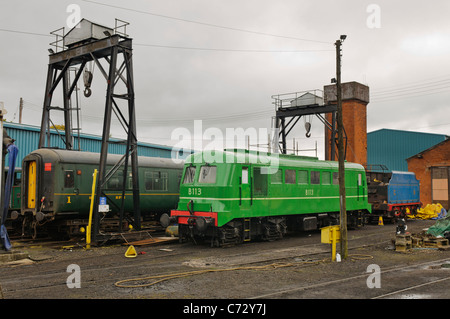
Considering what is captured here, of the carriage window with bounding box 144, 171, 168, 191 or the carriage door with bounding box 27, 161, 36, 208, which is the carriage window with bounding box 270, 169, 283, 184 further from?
the carriage door with bounding box 27, 161, 36, 208

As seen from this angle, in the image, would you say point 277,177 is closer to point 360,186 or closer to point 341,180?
point 341,180

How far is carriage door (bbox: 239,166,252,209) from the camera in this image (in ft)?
50.2

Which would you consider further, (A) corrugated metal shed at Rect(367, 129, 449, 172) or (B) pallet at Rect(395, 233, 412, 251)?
(A) corrugated metal shed at Rect(367, 129, 449, 172)

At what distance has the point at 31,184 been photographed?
1728cm

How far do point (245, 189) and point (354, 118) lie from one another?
24028mm

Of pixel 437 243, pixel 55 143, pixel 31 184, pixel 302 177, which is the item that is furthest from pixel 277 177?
pixel 55 143

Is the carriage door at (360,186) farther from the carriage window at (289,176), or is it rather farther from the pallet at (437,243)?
the pallet at (437,243)

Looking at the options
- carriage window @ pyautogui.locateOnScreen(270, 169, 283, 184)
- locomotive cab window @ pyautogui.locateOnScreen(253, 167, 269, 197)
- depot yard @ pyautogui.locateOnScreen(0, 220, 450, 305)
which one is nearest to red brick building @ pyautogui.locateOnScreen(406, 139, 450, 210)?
depot yard @ pyautogui.locateOnScreen(0, 220, 450, 305)

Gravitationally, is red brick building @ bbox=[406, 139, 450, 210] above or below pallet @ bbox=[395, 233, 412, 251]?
above

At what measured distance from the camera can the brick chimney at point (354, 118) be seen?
120 ft

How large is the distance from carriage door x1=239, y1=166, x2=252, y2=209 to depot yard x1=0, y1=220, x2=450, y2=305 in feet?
5.14

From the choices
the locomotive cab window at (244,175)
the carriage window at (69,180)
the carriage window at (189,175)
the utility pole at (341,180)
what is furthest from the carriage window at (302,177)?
the carriage window at (69,180)
